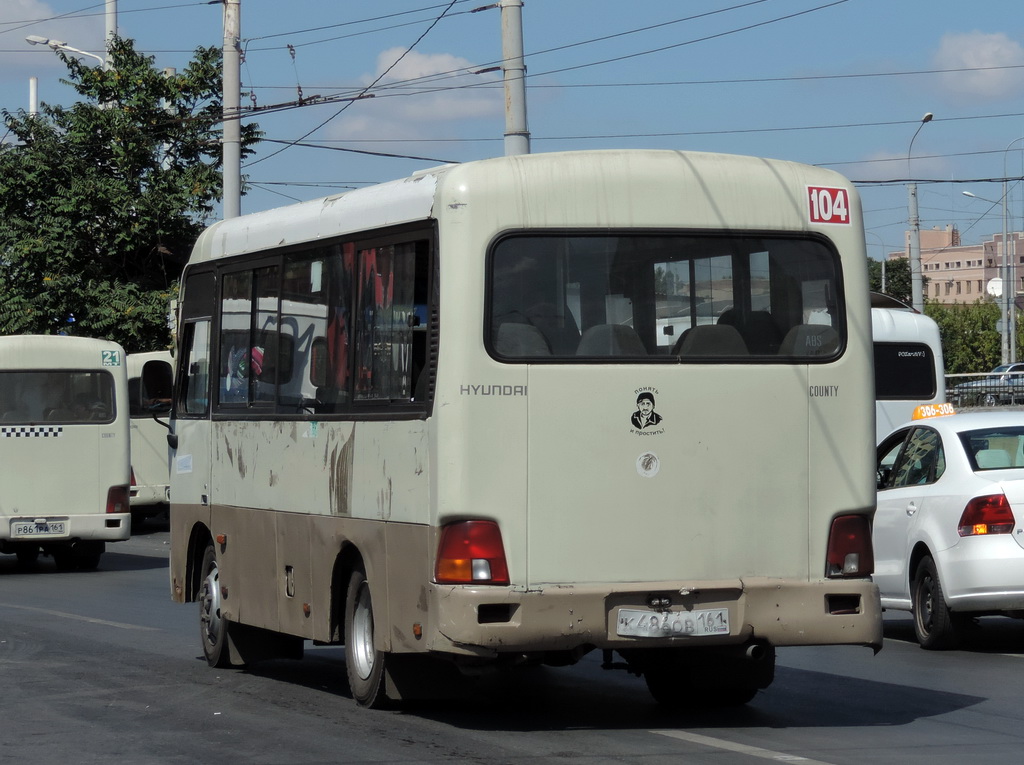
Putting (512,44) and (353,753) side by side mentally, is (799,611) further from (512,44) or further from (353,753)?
(512,44)

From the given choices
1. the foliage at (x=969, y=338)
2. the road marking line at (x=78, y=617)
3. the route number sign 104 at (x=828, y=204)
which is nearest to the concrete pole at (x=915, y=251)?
the road marking line at (x=78, y=617)

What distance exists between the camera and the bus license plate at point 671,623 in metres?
8.25

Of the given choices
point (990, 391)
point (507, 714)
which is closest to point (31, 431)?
point (507, 714)

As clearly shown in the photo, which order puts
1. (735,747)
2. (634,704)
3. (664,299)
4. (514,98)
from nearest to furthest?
(735,747), (664,299), (634,704), (514,98)

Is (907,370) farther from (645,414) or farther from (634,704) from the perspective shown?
(645,414)

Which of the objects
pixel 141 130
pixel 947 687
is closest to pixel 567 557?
pixel 947 687

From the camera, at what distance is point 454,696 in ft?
30.5

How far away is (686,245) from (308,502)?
274cm

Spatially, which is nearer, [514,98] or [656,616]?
[656,616]

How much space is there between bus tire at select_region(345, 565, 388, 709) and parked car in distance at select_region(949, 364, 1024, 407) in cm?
3451

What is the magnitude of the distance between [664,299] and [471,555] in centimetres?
156

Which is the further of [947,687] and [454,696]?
[947,687]

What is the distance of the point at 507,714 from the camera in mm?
9297

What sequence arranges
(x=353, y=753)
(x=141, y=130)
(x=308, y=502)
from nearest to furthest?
(x=353, y=753) → (x=308, y=502) → (x=141, y=130)
